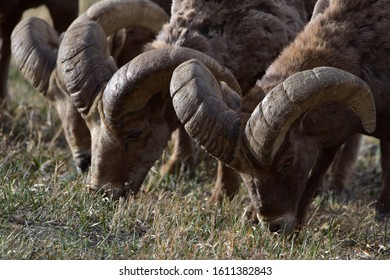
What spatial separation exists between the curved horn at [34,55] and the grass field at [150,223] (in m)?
0.80

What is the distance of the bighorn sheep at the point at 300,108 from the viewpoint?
802cm

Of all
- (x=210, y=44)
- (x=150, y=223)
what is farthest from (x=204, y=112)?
(x=210, y=44)

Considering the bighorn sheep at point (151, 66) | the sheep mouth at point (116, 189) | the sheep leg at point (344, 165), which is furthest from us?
the sheep leg at point (344, 165)

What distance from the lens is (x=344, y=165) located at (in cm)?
1154

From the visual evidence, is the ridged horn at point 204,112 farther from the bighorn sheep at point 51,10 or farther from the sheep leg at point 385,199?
the bighorn sheep at point 51,10

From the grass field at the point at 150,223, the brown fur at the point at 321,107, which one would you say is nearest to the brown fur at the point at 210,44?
the grass field at the point at 150,223

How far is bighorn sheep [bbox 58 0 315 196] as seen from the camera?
29.4 feet

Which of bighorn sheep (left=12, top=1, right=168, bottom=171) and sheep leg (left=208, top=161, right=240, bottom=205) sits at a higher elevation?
bighorn sheep (left=12, top=1, right=168, bottom=171)

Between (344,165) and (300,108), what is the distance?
3.66m

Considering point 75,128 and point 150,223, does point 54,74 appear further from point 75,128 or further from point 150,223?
point 150,223

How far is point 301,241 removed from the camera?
8734mm

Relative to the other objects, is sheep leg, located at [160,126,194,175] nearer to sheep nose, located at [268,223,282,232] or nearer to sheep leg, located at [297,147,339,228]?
sheep leg, located at [297,147,339,228]

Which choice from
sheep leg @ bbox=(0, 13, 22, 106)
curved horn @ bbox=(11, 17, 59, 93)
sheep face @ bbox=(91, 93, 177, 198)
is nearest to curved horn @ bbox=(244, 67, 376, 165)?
sheep face @ bbox=(91, 93, 177, 198)
